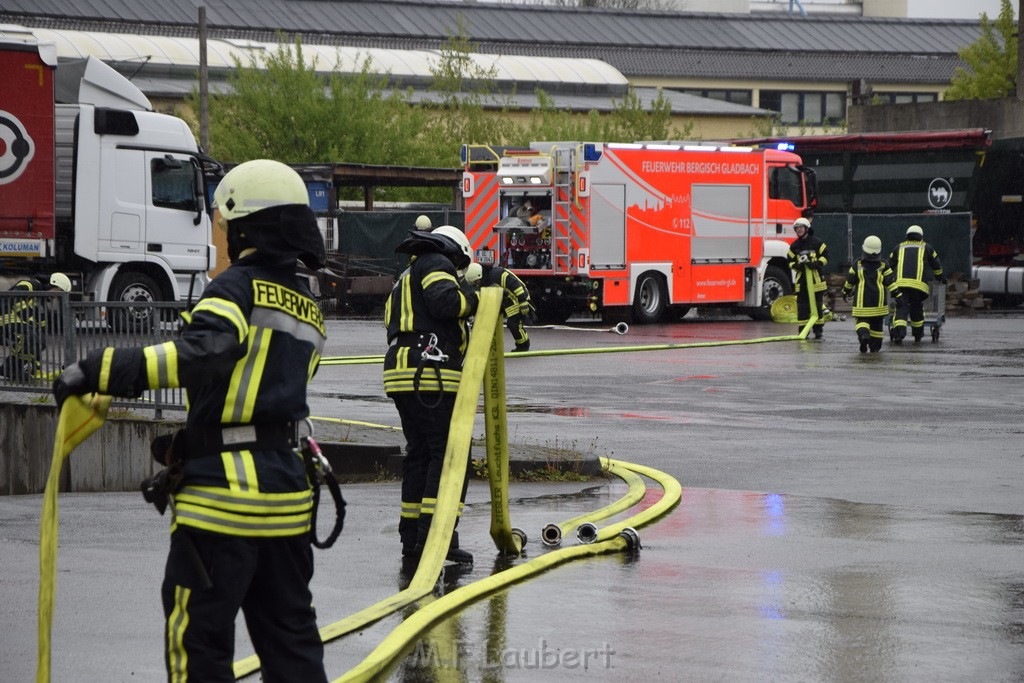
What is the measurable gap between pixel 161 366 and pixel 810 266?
20269mm

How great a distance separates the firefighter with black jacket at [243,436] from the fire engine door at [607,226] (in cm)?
2154

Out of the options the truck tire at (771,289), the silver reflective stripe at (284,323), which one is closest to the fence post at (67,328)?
the silver reflective stripe at (284,323)

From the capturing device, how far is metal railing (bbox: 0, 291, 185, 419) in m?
13.2

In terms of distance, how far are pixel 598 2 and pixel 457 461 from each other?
92.7 meters

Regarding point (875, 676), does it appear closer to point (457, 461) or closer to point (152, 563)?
point (457, 461)

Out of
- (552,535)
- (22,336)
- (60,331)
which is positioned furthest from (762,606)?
(22,336)

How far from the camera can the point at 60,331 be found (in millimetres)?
13445

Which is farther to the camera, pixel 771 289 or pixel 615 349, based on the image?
pixel 771 289

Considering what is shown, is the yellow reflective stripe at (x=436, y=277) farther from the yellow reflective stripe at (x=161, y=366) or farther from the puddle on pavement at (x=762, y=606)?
the yellow reflective stripe at (x=161, y=366)

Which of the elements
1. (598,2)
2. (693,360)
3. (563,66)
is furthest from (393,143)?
(598,2)

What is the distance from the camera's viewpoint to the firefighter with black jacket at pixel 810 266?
77.3 ft

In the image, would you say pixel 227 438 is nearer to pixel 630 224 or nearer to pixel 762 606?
pixel 762 606

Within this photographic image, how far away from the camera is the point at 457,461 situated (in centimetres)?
728

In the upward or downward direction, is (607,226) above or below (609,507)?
above
